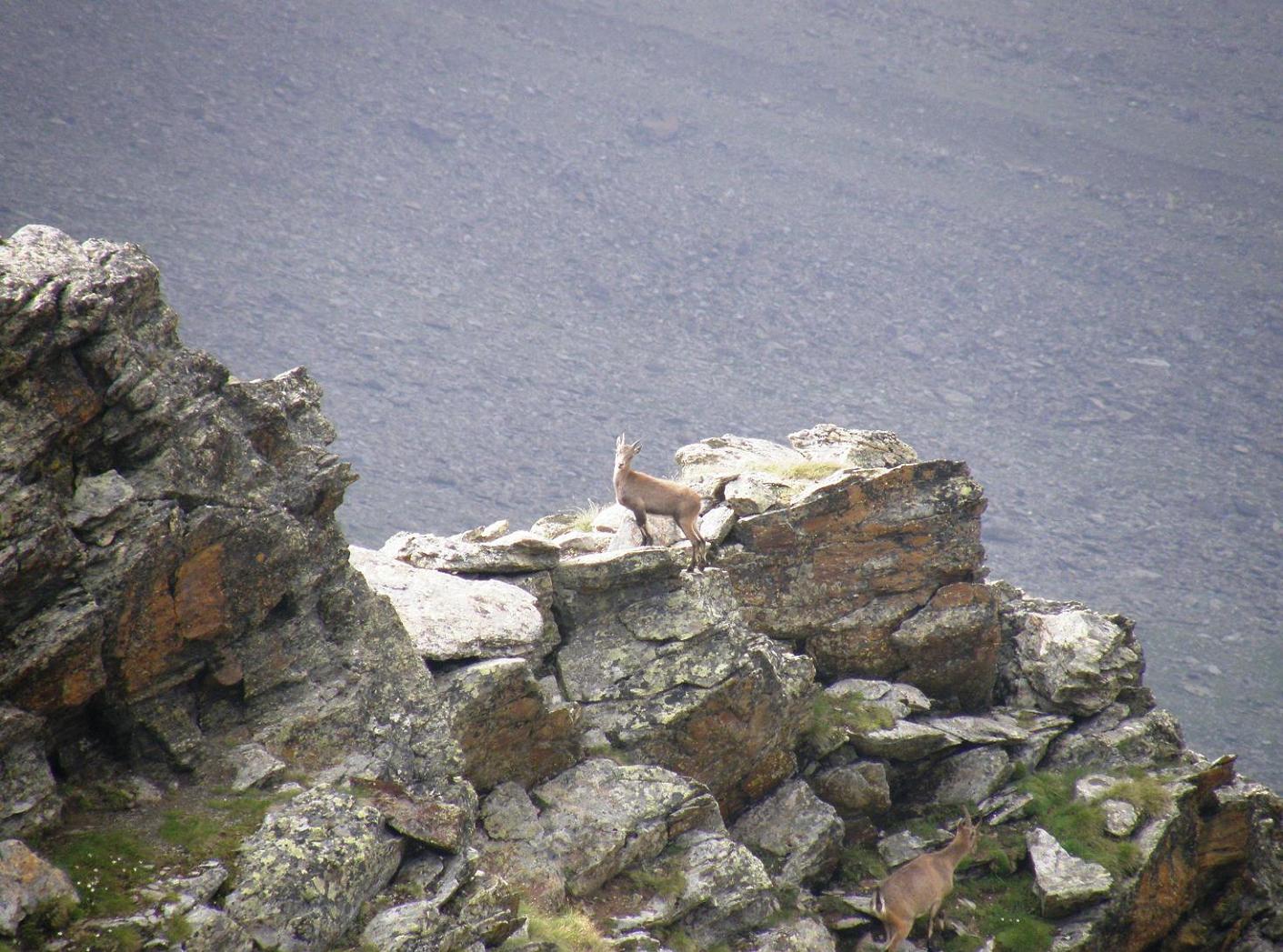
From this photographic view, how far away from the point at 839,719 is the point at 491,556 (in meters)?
6.33

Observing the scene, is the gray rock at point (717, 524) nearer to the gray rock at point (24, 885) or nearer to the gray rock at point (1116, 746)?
the gray rock at point (1116, 746)

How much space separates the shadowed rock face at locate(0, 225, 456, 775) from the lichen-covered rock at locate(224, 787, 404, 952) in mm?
A: 1381

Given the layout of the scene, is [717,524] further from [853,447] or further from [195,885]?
[195,885]

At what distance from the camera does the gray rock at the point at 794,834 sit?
17188mm

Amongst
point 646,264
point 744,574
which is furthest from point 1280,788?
point 646,264

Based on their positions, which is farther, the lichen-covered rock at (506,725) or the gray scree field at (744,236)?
the gray scree field at (744,236)

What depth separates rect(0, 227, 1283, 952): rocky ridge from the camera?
36.0 feet

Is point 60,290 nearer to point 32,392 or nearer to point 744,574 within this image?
point 32,392

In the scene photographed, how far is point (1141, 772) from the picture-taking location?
63.9ft

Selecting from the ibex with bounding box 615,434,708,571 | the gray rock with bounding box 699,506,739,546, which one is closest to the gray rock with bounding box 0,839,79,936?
the ibex with bounding box 615,434,708,571

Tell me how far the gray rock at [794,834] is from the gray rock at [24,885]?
10008mm

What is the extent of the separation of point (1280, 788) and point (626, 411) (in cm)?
5484

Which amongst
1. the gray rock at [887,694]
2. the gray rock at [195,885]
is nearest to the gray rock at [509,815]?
the gray rock at [195,885]

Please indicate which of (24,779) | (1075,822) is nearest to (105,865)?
(24,779)
